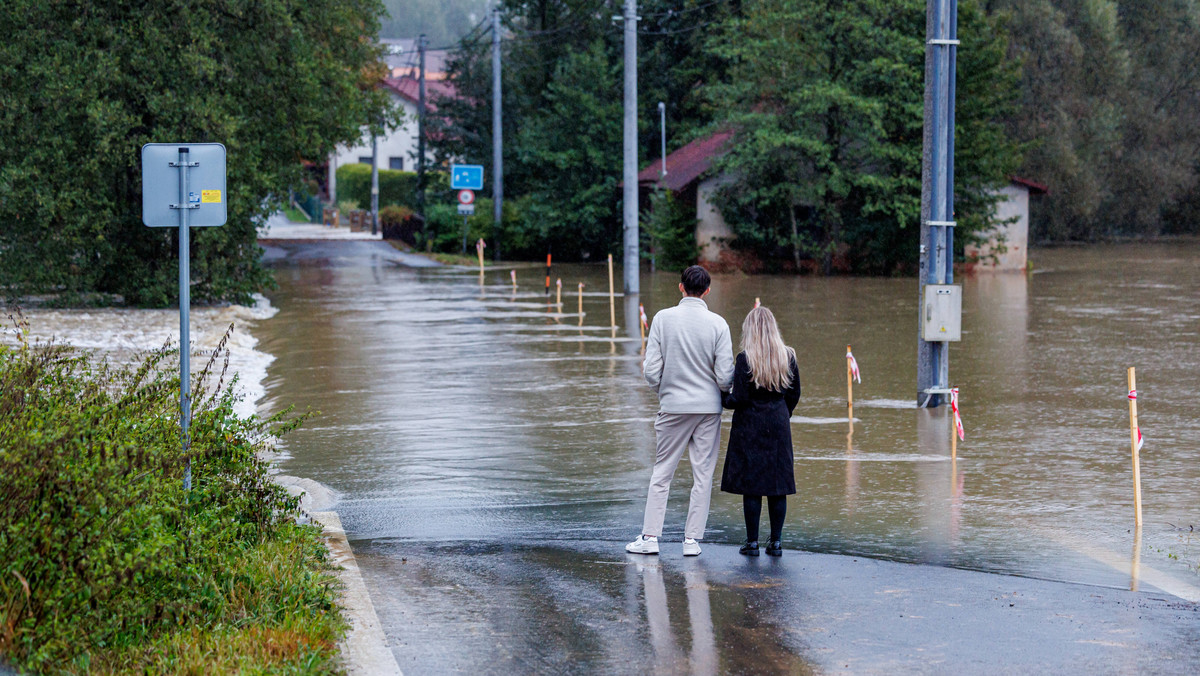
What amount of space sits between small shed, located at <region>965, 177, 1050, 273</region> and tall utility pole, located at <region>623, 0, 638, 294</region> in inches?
542

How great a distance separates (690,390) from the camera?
760cm

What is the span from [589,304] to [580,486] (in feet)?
59.4

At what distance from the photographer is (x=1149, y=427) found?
12.4 metres

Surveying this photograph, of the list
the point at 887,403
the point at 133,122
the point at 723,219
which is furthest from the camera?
the point at 723,219

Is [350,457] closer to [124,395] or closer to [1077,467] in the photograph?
[124,395]

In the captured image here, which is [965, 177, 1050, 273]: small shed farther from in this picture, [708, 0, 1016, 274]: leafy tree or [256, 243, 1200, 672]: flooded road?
[256, 243, 1200, 672]: flooded road

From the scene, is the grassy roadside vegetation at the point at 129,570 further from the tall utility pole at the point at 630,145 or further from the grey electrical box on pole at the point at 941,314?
the tall utility pole at the point at 630,145

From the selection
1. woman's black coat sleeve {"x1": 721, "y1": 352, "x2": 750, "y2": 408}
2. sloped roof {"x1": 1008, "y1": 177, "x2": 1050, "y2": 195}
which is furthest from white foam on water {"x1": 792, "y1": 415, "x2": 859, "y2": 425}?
sloped roof {"x1": 1008, "y1": 177, "x2": 1050, "y2": 195}

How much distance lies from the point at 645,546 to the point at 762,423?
40.7 inches

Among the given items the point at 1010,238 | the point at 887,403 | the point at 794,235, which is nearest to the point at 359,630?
the point at 887,403

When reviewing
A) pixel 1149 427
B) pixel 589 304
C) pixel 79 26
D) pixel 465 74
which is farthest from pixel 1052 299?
pixel 465 74

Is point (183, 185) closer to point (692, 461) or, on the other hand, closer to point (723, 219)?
point (692, 461)

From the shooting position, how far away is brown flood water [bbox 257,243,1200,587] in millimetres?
8461

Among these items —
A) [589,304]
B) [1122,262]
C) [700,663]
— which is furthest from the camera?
[1122,262]
